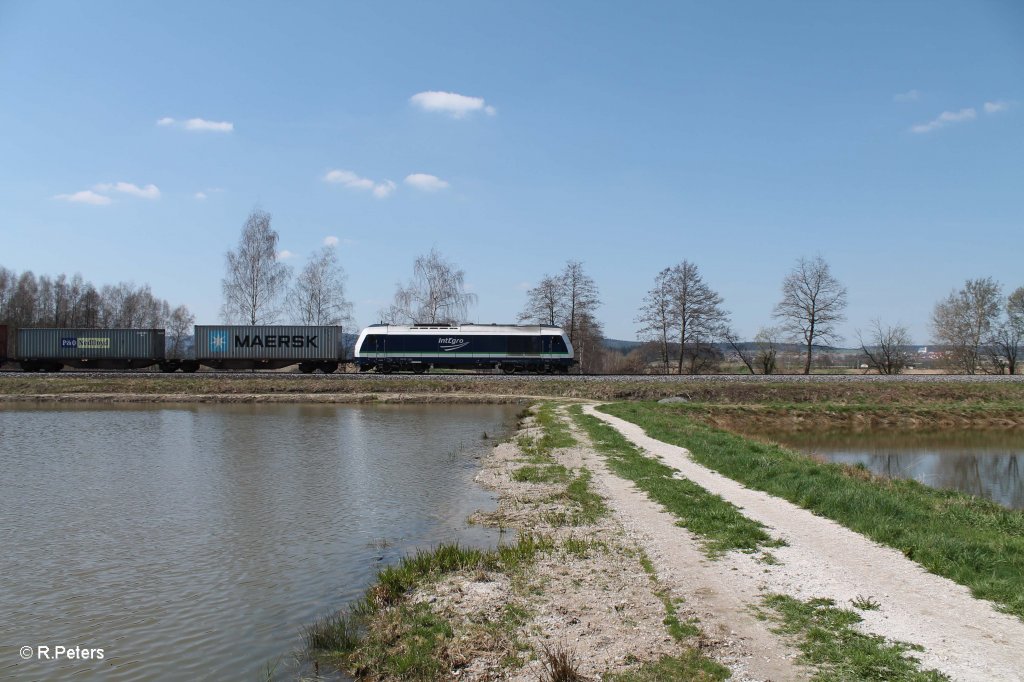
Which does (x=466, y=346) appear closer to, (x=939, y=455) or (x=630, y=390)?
(x=630, y=390)

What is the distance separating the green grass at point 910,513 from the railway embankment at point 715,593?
0.13ft

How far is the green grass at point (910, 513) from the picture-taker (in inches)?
275

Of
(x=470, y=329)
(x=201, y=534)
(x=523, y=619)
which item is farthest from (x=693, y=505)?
(x=470, y=329)

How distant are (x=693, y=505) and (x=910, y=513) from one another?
3.02 m

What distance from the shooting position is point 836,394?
1361 inches

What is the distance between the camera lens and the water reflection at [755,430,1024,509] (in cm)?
1614

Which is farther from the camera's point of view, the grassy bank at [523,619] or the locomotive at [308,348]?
the locomotive at [308,348]

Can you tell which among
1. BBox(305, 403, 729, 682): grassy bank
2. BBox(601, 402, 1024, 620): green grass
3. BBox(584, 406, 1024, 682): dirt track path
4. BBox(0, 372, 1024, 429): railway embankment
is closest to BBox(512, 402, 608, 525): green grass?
BBox(305, 403, 729, 682): grassy bank

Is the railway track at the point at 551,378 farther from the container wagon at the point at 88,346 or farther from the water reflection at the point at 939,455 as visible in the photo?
the water reflection at the point at 939,455

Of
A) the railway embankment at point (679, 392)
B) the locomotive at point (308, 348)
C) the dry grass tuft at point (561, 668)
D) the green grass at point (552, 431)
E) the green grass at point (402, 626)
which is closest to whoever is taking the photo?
the dry grass tuft at point (561, 668)

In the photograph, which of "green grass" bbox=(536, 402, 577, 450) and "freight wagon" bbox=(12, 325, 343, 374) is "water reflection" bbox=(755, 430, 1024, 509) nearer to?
"green grass" bbox=(536, 402, 577, 450)

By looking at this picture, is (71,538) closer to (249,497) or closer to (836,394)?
(249,497)

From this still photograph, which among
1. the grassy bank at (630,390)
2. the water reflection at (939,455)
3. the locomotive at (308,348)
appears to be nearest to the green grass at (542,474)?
the water reflection at (939,455)

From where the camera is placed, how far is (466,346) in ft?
141
